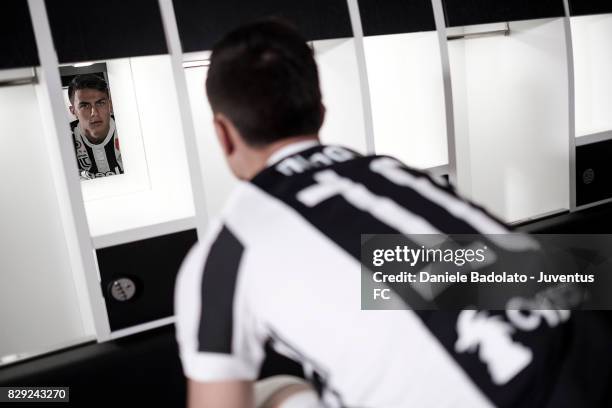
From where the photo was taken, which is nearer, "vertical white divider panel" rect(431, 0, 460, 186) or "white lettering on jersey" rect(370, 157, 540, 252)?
"white lettering on jersey" rect(370, 157, 540, 252)

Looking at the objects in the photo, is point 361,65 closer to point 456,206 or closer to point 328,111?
point 328,111

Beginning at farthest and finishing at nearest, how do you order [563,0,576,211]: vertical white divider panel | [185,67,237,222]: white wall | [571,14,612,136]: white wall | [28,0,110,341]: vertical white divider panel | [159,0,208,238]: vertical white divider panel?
[571,14,612,136]: white wall
[563,0,576,211]: vertical white divider panel
[185,67,237,222]: white wall
[159,0,208,238]: vertical white divider panel
[28,0,110,341]: vertical white divider panel

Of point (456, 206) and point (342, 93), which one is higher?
point (342, 93)

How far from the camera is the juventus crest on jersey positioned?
2.57 meters

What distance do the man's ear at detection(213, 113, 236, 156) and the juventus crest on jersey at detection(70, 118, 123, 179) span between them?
177 centimetres

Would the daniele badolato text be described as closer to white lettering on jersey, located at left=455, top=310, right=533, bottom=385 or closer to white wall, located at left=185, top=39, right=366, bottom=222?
white lettering on jersey, located at left=455, top=310, right=533, bottom=385

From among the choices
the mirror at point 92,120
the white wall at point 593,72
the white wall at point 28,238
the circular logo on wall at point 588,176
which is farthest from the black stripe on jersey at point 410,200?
the white wall at point 593,72

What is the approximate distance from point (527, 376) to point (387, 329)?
0.73 feet

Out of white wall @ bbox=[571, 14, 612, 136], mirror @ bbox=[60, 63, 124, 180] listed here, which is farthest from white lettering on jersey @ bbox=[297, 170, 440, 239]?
white wall @ bbox=[571, 14, 612, 136]

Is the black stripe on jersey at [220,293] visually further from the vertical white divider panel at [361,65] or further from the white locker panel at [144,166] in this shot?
the vertical white divider panel at [361,65]

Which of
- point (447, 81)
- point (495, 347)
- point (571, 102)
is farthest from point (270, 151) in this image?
point (571, 102)

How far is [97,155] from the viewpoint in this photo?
262cm

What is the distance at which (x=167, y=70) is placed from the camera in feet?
7.97

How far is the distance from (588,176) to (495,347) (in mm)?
3328
